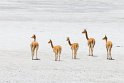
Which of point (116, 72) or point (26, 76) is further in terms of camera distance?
point (116, 72)

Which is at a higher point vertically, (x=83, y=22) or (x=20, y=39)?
(x=83, y=22)

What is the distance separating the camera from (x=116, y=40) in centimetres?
2831

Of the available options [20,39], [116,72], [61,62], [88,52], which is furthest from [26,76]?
[20,39]

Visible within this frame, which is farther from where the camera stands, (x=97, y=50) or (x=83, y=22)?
(x=83, y=22)

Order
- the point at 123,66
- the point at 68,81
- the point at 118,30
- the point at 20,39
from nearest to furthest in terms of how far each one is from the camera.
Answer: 1. the point at 68,81
2. the point at 123,66
3. the point at 20,39
4. the point at 118,30

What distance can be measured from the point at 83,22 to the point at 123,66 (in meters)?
22.2

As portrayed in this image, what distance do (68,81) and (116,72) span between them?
10.1 ft

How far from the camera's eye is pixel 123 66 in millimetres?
18625

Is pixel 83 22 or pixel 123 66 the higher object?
pixel 83 22

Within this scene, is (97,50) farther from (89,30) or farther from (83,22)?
(83,22)

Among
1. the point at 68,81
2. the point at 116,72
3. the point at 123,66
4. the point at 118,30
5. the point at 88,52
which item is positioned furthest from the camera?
the point at 118,30

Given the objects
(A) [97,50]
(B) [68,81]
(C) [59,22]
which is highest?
(C) [59,22]

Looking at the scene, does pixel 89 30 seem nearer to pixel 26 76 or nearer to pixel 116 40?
pixel 116 40

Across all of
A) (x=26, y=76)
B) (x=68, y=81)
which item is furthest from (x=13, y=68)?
(x=68, y=81)
